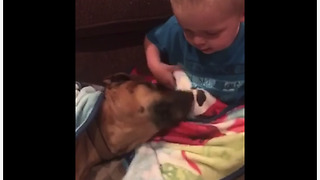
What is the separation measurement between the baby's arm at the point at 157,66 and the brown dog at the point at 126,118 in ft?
0.07

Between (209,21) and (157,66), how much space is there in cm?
15

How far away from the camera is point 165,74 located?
1070mm

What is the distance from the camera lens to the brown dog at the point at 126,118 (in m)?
1.06

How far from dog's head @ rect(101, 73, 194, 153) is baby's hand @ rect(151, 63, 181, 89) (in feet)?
0.05

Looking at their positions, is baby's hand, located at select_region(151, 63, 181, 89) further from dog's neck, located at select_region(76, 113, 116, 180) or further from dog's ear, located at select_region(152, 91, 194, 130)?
dog's neck, located at select_region(76, 113, 116, 180)

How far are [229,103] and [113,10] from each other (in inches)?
13.2

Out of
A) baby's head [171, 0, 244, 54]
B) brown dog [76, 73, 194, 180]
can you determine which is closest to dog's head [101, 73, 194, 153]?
brown dog [76, 73, 194, 180]

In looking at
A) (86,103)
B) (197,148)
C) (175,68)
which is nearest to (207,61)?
(175,68)

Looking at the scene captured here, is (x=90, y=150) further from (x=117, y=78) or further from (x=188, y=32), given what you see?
(x=188, y=32)

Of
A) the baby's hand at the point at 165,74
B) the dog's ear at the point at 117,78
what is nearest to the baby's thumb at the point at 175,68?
the baby's hand at the point at 165,74
